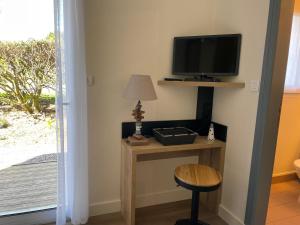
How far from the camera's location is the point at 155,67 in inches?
87.0

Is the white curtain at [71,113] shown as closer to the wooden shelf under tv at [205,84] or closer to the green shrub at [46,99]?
the green shrub at [46,99]

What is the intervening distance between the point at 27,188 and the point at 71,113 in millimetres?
1339

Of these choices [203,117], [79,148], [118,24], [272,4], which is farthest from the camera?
[203,117]

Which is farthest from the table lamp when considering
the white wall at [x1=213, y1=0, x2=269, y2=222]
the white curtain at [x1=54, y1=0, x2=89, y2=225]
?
the white wall at [x1=213, y1=0, x2=269, y2=222]

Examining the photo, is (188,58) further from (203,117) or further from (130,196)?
(130,196)

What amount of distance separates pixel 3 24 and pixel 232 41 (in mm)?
1895

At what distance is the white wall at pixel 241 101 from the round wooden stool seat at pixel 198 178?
337mm

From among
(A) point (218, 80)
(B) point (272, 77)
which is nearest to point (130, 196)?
(A) point (218, 80)

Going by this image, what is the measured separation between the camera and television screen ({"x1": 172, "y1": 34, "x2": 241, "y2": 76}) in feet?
6.71

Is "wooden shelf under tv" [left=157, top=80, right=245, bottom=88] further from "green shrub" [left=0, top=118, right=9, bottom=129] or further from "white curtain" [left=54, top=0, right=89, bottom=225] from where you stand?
"green shrub" [left=0, top=118, right=9, bottom=129]

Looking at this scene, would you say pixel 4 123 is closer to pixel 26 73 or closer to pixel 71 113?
pixel 26 73

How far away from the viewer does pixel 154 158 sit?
92.7 inches

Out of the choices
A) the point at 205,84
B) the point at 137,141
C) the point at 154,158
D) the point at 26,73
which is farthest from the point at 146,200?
the point at 26,73

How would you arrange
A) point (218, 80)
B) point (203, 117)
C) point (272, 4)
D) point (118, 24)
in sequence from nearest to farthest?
point (272, 4) → point (118, 24) → point (218, 80) → point (203, 117)
